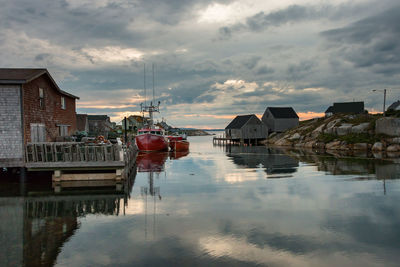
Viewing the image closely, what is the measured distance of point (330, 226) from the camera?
11.6 metres

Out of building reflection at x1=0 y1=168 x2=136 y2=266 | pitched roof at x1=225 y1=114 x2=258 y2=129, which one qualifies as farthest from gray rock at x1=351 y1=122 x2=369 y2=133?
building reflection at x1=0 y1=168 x2=136 y2=266

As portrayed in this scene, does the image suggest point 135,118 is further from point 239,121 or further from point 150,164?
point 150,164

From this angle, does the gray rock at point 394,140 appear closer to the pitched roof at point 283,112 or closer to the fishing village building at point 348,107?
the pitched roof at point 283,112

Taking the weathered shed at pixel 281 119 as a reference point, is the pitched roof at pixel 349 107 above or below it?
above

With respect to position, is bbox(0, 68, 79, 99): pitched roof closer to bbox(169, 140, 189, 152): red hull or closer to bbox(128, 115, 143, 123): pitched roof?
bbox(169, 140, 189, 152): red hull

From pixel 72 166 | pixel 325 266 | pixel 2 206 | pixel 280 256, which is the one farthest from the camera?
pixel 72 166

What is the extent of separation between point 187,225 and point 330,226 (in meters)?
5.32

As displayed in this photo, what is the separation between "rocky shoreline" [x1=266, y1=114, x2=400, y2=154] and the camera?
48253 millimetres

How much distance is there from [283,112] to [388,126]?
30947 mm

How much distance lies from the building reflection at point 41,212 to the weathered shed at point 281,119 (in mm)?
59637

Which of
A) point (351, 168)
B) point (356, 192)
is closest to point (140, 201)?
point (356, 192)

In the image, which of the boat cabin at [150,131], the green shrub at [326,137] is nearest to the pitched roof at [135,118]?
the boat cabin at [150,131]

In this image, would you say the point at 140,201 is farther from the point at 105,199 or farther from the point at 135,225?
the point at 135,225

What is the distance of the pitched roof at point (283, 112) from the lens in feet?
254
